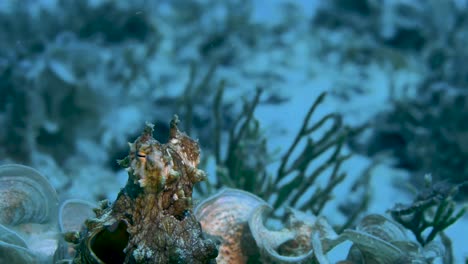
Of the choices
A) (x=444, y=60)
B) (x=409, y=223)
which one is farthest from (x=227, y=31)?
(x=409, y=223)

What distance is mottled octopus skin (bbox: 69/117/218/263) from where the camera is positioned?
140cm

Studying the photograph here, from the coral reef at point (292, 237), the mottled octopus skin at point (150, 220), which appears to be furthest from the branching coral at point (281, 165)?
the mottled octopus skin at point (150, 220)

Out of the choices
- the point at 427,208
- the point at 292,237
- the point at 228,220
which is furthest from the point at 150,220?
the point at 427,208

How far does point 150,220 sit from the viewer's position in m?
1.44

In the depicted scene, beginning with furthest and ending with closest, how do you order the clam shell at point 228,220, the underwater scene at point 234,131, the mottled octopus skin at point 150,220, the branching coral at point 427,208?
1. the branching coral at point 427,208
2. the clam shell at point 228,220
3. the underwater scene at point 234,131
4. the mottled octopus skin at point 150,220

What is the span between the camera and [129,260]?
140 cm

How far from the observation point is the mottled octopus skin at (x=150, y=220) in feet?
4.60

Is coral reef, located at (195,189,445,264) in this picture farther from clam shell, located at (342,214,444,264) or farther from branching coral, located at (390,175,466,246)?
branching coral, located at (390,175,466,246)

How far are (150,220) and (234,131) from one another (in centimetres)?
213

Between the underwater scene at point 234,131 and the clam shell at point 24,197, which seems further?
the clam shell at point 24,197

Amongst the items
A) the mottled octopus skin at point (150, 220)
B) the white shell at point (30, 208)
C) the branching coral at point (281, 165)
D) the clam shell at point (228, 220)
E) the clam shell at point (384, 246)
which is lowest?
the clam shell at point (384, 246)

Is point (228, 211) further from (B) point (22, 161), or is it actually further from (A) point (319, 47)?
(A) point (319, 47)

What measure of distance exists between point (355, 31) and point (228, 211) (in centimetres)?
657

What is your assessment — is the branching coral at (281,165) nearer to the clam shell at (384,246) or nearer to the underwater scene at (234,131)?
the underwater scene at (234,131)
